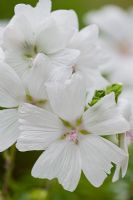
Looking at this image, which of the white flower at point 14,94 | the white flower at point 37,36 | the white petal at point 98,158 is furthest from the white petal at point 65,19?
the white petal at point 98,158

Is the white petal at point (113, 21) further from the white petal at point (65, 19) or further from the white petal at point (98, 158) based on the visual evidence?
the white petal at point (98, 158)

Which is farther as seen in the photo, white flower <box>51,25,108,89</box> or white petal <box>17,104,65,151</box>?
white flower <box>51,25,108,89</box>

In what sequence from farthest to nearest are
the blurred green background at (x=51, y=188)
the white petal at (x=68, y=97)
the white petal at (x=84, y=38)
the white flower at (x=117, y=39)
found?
the white flower at (x=117, y=39) → the blurred green background at (x=51, y=188) → the white petal at (x=84, y=38) → the white petal at (x=68, y=97)

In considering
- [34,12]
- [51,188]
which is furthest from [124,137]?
[51,188]

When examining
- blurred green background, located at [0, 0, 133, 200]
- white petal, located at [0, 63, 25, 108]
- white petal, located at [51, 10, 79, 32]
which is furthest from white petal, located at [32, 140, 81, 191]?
blurred green background, located at [0, 0, 133, 200]

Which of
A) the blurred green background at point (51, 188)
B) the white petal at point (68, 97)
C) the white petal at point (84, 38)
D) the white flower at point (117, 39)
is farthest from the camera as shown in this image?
the white flower at point (117, 39)

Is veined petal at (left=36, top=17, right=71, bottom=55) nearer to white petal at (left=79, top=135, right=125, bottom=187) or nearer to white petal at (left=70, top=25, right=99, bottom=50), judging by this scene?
white petal at (left=70, top=25, right=99, bottom=50)
